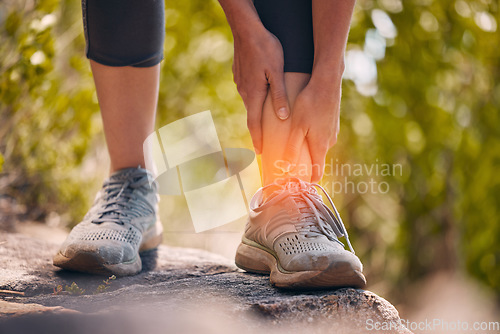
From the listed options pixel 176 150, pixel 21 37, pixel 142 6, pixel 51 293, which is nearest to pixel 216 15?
pixel 176 150

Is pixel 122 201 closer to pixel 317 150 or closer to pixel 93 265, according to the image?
pixel 93 265

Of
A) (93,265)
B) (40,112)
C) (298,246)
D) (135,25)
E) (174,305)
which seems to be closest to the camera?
(174,305)

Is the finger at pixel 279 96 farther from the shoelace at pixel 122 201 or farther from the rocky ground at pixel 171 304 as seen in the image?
the shoelace at pixel 122 201

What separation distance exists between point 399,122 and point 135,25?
1672 millimetres

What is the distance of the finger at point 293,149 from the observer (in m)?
1.06

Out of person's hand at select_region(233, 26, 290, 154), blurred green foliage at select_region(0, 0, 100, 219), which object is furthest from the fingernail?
blurred green foliage at select_region(0, 0, 100, 219)

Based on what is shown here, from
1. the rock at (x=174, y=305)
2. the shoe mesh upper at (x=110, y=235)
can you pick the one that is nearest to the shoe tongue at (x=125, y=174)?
the shoe mesh upper at (x=110, y=235)

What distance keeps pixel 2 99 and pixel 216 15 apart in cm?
163

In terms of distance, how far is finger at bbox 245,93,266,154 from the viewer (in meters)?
1.08

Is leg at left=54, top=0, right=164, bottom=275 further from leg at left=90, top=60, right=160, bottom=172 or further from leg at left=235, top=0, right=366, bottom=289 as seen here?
leg at left=235, top=0, right=366, bottom=289

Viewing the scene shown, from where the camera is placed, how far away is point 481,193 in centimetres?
269

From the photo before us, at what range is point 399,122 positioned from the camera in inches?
99.3

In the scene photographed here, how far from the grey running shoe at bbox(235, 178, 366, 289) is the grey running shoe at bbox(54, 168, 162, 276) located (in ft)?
0.96

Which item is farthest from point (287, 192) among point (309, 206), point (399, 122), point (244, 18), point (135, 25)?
point (399, 122)
